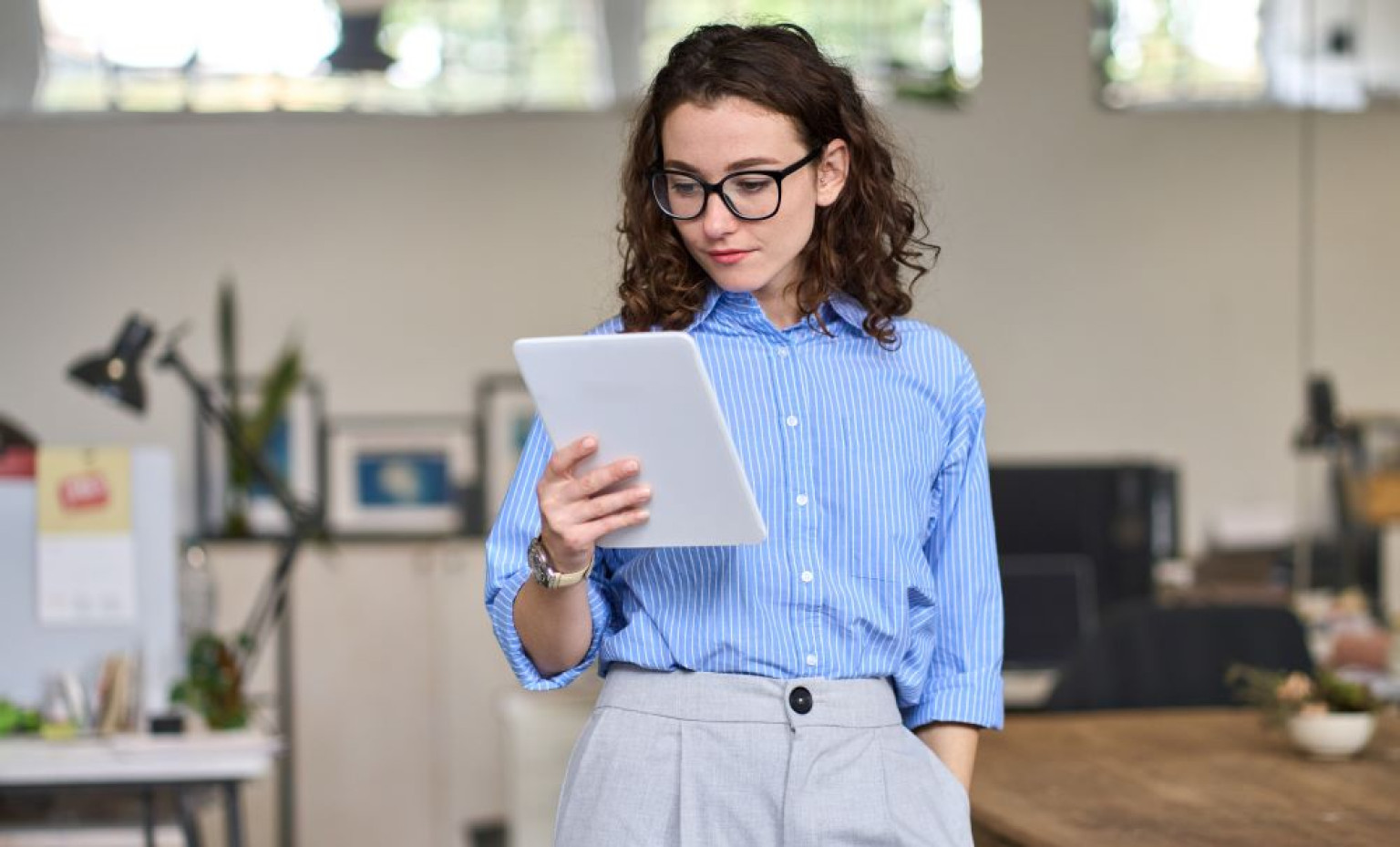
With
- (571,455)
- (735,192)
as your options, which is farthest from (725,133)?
(571,455)

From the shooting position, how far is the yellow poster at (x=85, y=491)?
3533 mm

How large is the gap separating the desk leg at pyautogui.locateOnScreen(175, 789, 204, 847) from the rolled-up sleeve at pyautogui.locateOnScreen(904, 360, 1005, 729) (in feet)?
6.62

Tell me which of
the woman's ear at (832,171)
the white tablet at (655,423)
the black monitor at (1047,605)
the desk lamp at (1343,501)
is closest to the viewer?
the white tablet at (655,423)

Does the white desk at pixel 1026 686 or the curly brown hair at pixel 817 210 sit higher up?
the curly brown hair at pixel 817 210

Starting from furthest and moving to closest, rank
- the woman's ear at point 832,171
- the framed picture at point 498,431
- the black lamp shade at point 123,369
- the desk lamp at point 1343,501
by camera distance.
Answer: the framed picture at point 498,431, the desk lamp at point 1343,501, the black lamp shade at point 123,369, the woman's ear at point 832,171

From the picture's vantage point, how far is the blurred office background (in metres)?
5.82

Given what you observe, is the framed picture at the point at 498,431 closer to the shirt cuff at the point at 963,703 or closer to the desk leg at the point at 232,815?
the desk leg at the point at 232,815

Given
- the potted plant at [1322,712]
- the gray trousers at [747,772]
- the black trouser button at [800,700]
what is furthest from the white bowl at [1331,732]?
the black trouser button at [800,700]

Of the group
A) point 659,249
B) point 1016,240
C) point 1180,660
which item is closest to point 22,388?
point 1016,240

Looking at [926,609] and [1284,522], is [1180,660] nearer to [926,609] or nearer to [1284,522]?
[926,609]

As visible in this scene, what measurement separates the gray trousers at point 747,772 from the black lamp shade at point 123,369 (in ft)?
9.01

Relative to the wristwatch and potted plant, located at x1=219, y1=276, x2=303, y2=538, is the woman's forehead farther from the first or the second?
potted plant, located at x1=219, y1=276, x2=303, y2=538

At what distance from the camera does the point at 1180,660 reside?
11.1 ft

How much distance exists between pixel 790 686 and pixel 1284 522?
4861mm
